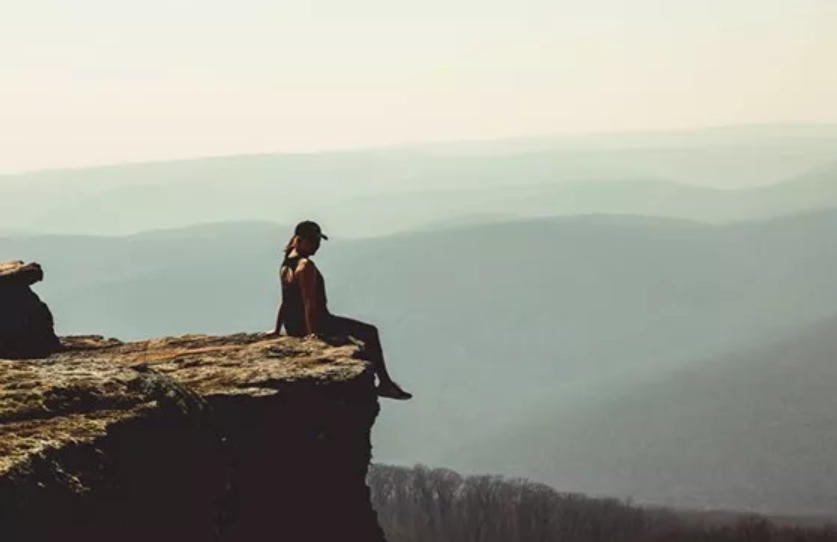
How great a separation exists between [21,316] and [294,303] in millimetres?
6167

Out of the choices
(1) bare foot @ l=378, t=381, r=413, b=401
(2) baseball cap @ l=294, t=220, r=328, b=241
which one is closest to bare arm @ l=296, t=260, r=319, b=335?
(2) baseball cap @ l=294, t=220, r=328, b=241

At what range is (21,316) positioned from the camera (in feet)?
79.3

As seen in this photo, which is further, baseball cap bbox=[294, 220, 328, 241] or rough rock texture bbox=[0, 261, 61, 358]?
baseball cap bbox=[294, 220, 328, 241]

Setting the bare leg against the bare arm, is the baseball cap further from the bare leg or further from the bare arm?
the bare leg

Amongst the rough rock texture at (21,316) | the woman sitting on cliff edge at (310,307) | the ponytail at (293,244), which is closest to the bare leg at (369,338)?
the woman sitting on cliff edge at (310,307)

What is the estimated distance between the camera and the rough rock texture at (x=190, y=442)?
1223 centimetres

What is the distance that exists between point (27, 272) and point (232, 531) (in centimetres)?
906

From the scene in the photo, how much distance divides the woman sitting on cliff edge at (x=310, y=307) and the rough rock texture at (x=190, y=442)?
0.72 m

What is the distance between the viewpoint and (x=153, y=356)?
24.0 metres

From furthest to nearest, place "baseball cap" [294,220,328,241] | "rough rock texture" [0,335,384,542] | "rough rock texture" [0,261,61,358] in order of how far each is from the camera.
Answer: "baseball cap" [294,220,328,241] → "rough rock texture" [0,261,61,358] → "rough rock texture" [0,335,384,542]

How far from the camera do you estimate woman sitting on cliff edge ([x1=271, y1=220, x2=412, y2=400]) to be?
24797mm

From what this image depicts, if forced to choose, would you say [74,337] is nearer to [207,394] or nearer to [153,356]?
[153,356]

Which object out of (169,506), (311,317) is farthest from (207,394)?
(311,317)

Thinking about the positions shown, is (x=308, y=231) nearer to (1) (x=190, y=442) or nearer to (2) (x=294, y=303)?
(2) (x=294, y=303)
